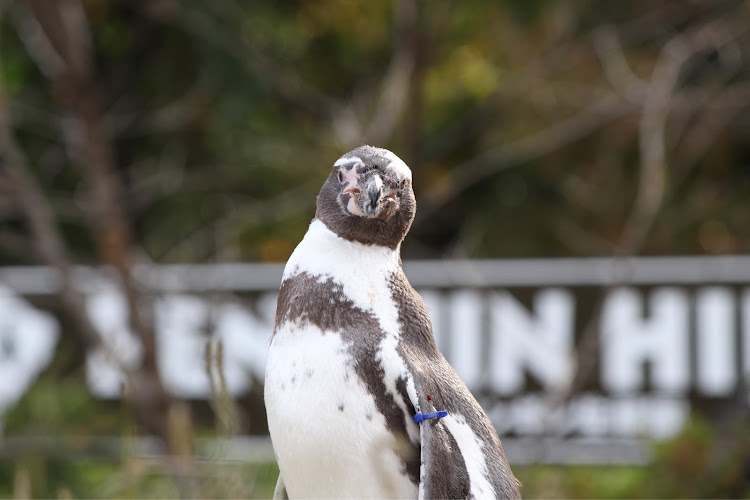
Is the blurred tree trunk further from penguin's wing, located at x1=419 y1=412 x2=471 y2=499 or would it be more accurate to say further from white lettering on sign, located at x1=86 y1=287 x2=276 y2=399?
penguin's wing, located at x1=419 y1=412 x2=471 y2=499

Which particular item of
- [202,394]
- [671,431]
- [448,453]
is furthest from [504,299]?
[448,453]

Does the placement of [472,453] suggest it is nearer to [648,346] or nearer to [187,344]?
[648,346]

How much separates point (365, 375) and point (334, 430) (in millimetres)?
56

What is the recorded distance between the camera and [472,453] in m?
0.87

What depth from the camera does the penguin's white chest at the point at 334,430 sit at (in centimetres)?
85

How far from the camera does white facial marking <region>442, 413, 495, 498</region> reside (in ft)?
2.80

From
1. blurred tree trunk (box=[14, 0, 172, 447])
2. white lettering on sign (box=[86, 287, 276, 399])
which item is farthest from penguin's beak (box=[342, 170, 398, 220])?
white lettering on sign (box=[86, 287, 276, 399])

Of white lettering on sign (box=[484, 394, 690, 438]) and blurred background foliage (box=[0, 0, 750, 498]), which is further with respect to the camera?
white lettering on sign (box=[484, 394, 690, 438])

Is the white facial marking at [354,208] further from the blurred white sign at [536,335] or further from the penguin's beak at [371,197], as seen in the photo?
the blurred white sign at [536,335]

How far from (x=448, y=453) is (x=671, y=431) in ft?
6.58

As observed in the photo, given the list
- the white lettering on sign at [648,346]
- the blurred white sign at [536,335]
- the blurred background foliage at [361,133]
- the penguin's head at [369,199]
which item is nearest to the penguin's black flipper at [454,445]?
the penguin's head at [369,199]

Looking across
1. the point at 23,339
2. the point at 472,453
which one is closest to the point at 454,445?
the point at 472,453

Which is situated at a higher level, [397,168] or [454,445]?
[397,168]

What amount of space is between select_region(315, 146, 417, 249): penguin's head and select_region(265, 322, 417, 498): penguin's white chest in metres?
0.11
